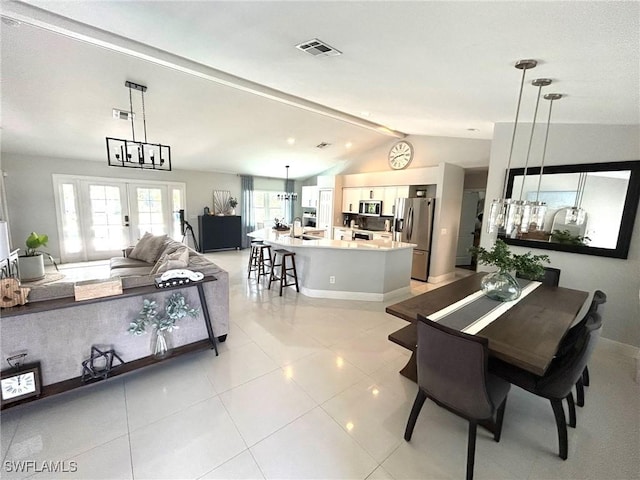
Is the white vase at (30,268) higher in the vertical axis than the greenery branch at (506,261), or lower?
lower

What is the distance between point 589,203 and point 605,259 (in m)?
0.66

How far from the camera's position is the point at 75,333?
2.03m

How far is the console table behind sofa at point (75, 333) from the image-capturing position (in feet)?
5.99

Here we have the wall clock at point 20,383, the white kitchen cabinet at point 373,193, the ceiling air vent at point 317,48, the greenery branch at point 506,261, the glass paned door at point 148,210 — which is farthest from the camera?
the glass paned door at point 148,210

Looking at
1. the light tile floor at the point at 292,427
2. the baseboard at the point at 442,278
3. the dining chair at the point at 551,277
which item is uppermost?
the dining chair at the point at 551,277

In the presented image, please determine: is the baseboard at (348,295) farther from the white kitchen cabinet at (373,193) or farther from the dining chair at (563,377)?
the white kitchen cabinet at (373,193)

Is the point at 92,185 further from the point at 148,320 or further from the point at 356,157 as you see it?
the point at 356,157

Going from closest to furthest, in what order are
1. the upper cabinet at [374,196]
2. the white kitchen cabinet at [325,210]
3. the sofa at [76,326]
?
the sofa at [76,326] → the upper cabinet at [374,196] → the white kitchen cabinet at [325,210]

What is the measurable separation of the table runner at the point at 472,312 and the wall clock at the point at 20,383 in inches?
110

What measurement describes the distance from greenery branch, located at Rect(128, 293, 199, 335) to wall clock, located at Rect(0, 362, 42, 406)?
573 millimetres

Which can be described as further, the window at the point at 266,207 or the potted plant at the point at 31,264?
the window at the point at 266,207

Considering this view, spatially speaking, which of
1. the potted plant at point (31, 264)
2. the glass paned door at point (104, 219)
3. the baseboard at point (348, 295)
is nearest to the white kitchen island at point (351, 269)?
the baseboard at point (348, 295)

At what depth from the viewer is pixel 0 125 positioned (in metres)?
4.04

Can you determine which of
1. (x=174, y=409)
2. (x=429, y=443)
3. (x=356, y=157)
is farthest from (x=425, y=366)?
(x=356, y=157)
